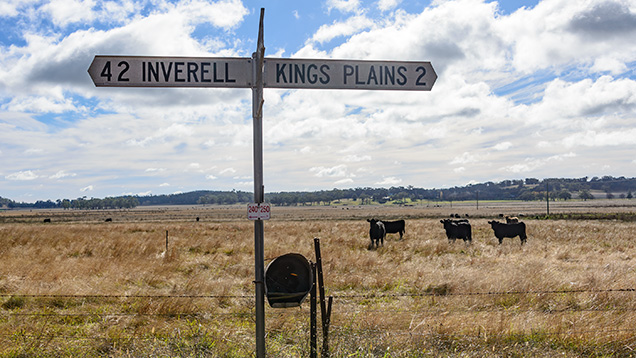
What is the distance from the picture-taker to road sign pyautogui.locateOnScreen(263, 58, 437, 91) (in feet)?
12.5

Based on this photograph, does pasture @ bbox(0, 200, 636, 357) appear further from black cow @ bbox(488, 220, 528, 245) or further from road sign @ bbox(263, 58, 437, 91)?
black cow @ bbox(488, 220, 528, 245)

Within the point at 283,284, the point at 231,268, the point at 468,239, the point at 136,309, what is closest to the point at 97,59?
the point at 283,284

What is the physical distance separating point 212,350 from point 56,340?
2.40m

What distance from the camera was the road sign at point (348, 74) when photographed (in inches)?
150

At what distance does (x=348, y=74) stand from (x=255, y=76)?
854 millimetres

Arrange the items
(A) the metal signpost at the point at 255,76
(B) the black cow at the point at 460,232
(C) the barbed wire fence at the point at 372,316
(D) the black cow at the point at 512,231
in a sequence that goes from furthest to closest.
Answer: (D) the black cow at the point at 512,231 < (B) the black cow at the point at 460,232 < (C) the barbed wire fence at the point at 372,316 < (A) the metal signpost at the point at 255,76

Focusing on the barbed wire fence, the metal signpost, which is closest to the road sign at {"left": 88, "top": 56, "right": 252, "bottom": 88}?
the metal signpost

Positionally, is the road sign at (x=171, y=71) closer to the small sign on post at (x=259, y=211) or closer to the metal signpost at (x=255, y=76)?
the metal signpost at (x=255, y=76)

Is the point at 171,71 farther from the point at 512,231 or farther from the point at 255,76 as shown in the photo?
the point at 512,231

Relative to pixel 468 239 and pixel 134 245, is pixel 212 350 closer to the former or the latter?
pixel 134 245

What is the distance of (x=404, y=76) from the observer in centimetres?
399

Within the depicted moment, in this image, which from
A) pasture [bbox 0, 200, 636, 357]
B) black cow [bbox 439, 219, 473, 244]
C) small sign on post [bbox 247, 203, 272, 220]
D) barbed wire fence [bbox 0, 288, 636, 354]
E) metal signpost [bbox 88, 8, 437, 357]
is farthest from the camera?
black cow [bbox 439, 219, 473, 244]

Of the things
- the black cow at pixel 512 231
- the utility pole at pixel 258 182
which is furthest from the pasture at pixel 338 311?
the black cow at pixel 512 231

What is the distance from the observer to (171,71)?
3779 mm
